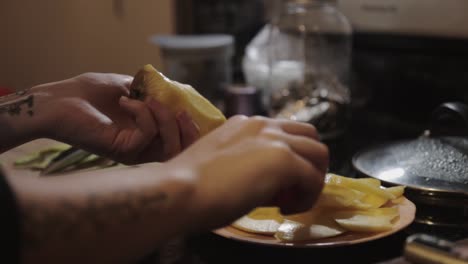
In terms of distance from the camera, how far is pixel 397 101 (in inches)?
64.5

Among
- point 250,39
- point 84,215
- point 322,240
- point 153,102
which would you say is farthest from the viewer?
point 250,39

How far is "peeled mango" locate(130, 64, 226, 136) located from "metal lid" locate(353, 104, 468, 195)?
0.95 feet

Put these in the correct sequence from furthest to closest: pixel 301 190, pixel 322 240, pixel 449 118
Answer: pixel 449 118, pixel 322 240, pixel 301 190

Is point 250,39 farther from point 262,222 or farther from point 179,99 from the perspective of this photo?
point 262,222

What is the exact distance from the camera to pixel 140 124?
857 millimetres

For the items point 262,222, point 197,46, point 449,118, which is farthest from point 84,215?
point 197,46

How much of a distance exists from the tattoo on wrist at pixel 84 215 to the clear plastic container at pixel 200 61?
4.23 feet

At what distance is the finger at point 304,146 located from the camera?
0.61 meters

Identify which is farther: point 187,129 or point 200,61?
point 200,61

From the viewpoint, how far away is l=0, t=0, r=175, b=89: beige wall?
235 centimetres

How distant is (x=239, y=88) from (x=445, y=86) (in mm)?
513

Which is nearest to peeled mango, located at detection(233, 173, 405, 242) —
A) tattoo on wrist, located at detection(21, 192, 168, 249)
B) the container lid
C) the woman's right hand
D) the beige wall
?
the woman's right hand

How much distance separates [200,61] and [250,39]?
35cm

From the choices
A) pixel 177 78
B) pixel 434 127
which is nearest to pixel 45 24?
pixel 177 78
